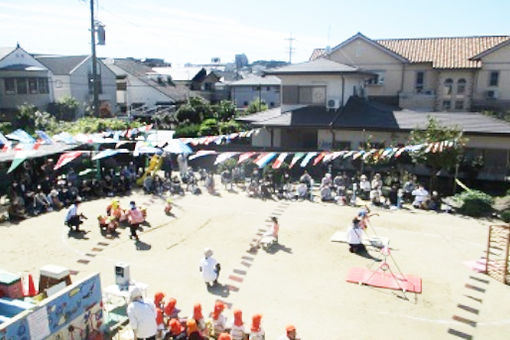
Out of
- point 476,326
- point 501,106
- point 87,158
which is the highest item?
point 501,106

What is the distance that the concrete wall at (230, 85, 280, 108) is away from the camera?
53609 millimetres

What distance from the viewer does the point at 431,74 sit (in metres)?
33.5

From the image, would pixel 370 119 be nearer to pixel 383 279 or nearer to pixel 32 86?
pixel 383 279

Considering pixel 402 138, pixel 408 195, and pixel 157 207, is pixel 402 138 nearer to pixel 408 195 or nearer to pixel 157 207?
pixel 408 195

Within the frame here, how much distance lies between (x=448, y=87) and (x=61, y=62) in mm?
39499

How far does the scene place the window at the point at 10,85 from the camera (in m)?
40.7

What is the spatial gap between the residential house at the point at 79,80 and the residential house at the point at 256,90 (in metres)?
14.4

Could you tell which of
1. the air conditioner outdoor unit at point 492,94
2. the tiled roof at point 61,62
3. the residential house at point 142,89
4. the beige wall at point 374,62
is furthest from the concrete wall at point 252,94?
the air conditioner outdoor unit at point 492,94

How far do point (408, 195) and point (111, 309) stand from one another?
14.5 m

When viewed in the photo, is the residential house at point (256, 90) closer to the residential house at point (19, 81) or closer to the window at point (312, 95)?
the residential house at point (19, 81)

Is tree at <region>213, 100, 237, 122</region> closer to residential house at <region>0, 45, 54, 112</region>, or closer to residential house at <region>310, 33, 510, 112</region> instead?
residential house at <region>310, 33, 510, 112</region>

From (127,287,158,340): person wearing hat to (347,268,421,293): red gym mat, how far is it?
6043 millimetres

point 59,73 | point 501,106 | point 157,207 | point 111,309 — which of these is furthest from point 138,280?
point 59,73

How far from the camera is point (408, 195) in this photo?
1988cm
